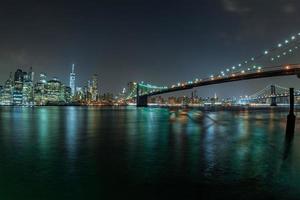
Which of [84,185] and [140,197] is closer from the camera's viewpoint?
[140,197]

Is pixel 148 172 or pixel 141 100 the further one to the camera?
pixel 141 100

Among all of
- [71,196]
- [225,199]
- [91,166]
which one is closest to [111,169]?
[91,166]

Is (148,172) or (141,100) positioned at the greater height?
(141,100)

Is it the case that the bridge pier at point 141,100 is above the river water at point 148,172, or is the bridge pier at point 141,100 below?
above

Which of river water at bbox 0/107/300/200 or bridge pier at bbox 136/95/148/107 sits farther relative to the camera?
bridge pier at bbox 136/95/148/107

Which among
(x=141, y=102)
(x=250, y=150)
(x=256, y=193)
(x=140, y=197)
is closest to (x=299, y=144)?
(x=250, y=150)

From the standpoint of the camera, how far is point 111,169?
13.7m

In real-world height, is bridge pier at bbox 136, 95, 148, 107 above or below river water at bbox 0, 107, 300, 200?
above

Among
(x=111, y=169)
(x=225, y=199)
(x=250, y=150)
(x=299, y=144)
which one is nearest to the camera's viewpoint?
(x=225, y=199)

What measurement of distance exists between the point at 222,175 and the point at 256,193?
Result: 8.18 ft

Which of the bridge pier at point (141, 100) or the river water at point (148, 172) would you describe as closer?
the river water at point (148, 172)

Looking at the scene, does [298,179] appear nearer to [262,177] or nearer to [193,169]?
[262,177]

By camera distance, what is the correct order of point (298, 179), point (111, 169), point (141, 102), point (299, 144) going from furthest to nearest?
1. point (141, 102)
2. point (299, 144)
3. point (111, 169)
4. point (298, 179)

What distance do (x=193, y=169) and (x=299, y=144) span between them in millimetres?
11846
